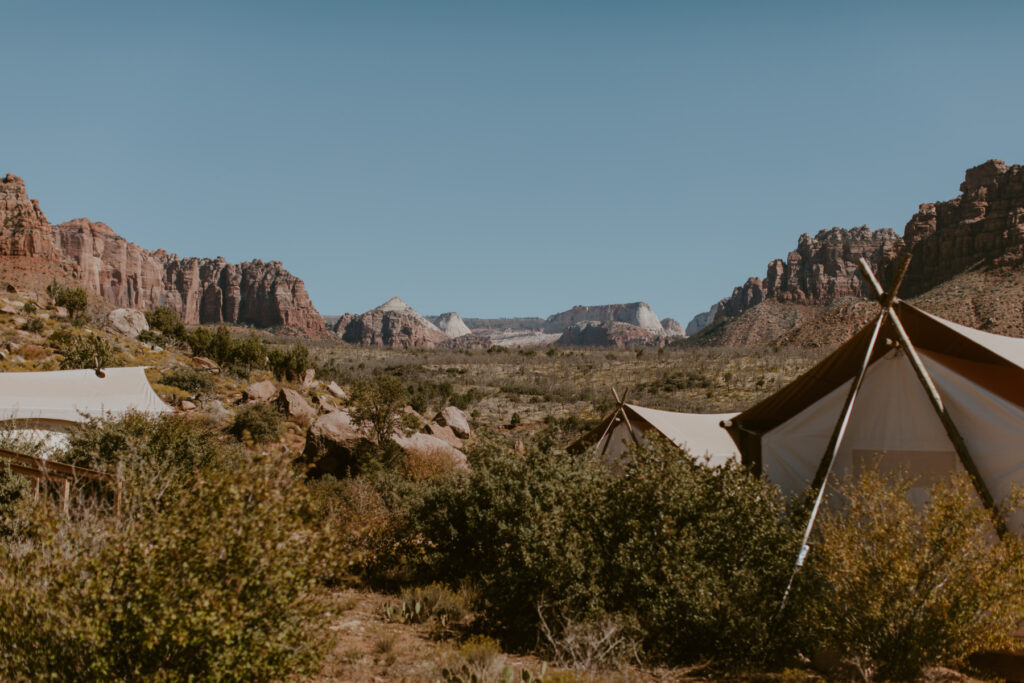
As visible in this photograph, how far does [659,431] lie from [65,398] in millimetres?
16508

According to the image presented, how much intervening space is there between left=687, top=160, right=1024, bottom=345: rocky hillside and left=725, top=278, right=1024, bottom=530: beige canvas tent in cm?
4757

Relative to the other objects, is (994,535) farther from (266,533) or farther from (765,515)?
(266,533)

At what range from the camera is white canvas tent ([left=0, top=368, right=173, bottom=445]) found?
16.7m

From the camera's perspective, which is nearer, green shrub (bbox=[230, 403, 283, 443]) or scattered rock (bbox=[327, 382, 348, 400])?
green shrub (bbox=[230, 403, 283, 443])

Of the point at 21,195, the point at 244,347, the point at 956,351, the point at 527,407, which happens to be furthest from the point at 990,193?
the point at 21,195

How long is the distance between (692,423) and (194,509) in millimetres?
11052

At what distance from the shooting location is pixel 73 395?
1869 centimetres

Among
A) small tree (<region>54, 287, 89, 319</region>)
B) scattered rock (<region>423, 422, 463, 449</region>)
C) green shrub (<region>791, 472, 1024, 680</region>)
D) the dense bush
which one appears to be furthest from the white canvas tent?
small tree (<region>54, 287, 89, 319</region>)

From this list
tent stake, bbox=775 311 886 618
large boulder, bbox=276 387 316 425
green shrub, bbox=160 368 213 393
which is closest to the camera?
tent stake, bbox=775 311 886 618

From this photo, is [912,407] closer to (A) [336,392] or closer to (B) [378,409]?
(B) [378,409]

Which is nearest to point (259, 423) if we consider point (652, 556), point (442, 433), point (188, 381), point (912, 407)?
point (442, 433)

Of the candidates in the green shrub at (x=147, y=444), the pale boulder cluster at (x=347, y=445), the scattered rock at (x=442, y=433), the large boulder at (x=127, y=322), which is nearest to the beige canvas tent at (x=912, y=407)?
the pale boulder cluster at (x=347, y=445)

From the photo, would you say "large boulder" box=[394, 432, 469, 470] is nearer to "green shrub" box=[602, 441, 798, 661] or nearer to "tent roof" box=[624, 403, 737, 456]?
"tent roof" box=[624, 403, 737, 456]

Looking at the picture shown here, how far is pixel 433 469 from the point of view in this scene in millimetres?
15594
